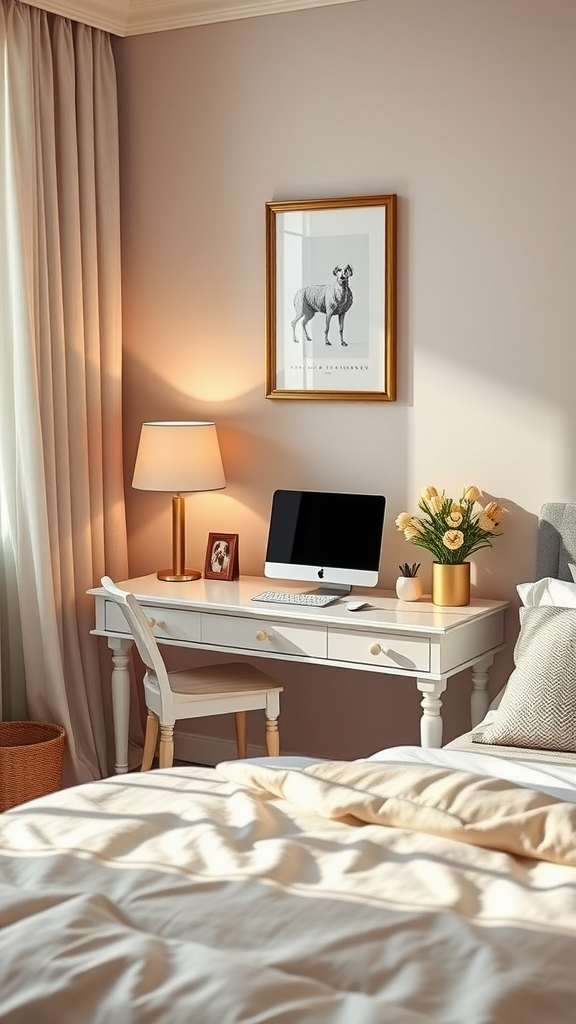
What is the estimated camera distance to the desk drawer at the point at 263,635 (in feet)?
11.6

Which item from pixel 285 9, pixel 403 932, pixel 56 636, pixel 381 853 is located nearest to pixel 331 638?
pixel 56 636

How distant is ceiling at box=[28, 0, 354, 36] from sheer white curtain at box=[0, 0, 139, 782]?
5 cm

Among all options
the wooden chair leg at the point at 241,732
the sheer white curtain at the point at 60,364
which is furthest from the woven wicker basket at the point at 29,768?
the wooden chair leg at the point at 241,732

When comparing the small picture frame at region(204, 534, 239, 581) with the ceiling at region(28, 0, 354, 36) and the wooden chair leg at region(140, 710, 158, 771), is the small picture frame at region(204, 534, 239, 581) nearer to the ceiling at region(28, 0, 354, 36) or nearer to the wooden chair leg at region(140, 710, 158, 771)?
the wooden chair leg at region(140, 710, 158, 771)

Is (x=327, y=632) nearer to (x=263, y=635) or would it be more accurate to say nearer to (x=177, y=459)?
(x=263, y=635)

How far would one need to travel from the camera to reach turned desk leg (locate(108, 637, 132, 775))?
390 cm

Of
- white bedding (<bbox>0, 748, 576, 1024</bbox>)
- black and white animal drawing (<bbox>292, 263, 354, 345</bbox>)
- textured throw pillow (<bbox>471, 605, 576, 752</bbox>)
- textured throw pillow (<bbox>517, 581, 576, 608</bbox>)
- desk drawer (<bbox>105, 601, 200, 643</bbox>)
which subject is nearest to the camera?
white bedding (<bbox>0, 748, 576, 1024</bbox>)

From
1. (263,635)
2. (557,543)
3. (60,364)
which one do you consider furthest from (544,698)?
(60,364)

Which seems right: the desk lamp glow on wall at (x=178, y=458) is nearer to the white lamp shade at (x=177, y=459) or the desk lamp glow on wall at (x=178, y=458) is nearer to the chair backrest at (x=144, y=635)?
the white lamp shade at (x=177, y=459)

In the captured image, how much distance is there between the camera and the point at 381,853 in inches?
80.0

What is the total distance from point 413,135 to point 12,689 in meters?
2.22

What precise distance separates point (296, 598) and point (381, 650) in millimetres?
388

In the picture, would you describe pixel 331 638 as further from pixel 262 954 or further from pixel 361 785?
pixel 262 954

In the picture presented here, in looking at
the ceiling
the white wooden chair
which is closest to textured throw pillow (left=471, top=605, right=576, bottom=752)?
the white wooden chair
